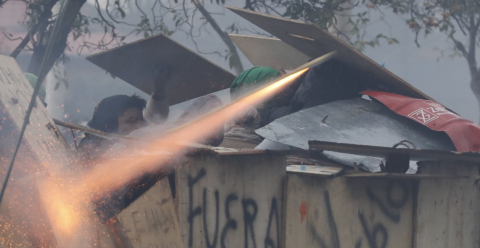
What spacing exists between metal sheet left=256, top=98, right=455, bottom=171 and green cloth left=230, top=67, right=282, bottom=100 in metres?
0.80

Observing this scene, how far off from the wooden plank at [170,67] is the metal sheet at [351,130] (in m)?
1.27

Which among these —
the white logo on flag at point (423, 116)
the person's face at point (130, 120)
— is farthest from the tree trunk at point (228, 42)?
the white logo on flag at point (423, 116)

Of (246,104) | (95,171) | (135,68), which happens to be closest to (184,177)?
(95,171)

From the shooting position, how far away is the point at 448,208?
9.53ft

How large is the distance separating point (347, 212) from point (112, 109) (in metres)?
2.33

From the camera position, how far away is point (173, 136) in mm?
2672

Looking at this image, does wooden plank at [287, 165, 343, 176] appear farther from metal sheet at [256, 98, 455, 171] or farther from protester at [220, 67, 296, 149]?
protester at [220, 67, 296, 149]

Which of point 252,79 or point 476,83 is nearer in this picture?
point 252,79

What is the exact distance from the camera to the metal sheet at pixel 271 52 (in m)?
4.27

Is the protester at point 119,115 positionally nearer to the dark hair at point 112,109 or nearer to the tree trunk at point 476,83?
the dark hair at point 112,109

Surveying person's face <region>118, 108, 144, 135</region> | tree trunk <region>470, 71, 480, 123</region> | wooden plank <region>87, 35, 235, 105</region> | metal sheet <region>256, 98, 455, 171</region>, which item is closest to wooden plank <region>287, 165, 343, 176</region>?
metal sheet <region>256, 98, 455, 171</region>

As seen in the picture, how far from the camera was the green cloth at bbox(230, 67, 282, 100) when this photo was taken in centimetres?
392

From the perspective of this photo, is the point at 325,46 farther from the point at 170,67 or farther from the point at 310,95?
the point at 170,67

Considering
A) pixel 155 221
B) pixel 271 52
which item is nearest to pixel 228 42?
pixel 271 52
